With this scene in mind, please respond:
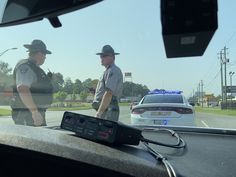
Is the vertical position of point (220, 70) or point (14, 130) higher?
point (220, 70)

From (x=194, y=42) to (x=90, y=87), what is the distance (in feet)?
3.14

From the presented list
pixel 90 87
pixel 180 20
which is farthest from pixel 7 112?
pixel 180 20

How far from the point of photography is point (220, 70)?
218cm

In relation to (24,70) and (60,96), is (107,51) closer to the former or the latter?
(60,96)

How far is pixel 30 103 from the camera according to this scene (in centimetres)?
302

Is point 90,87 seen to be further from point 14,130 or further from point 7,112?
point 14,130

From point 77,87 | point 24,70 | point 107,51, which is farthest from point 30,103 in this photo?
point 107,51

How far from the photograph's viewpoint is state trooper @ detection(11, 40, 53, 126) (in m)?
2.84

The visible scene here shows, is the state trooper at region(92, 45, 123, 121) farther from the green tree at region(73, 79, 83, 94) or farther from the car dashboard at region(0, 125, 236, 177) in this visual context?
the car dashboard at region(0, 125, 236, 177)

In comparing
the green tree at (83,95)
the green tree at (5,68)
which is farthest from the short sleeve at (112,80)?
the green tree at (5,68)

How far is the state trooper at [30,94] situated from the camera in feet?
9.32

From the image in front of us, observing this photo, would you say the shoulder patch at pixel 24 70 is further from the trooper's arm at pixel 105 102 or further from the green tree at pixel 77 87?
the green tree at pixel 77 87

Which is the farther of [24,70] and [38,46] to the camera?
[24,70]

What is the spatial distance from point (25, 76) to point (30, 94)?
0.71 ft
